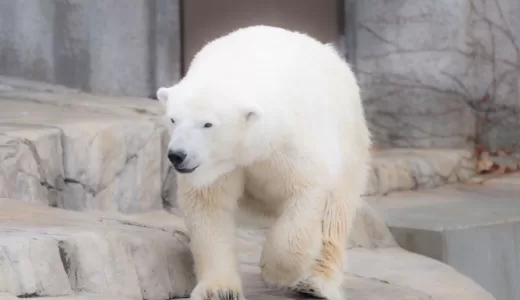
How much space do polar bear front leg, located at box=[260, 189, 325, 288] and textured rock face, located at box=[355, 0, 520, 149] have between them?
450cm

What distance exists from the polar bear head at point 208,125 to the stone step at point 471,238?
94.0 inches

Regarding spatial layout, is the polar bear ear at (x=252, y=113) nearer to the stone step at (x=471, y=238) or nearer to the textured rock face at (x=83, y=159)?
the textured rock face at (x=83, y=159)

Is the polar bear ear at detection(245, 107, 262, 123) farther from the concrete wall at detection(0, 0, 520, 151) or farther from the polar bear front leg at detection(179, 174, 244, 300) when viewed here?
the concrete wall at detection(0, 0, 520, 151)

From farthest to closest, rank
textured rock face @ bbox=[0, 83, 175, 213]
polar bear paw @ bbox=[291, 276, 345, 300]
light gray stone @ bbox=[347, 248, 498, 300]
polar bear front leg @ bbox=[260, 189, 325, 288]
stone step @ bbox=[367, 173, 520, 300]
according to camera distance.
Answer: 1. stone step @ bbox=[367, 173, 520, 300]
2. light gray stone @ bbox=[347, 248, 498, 300]
3. textured rock face @ bbox=[0, 83, 175, 213]
4. polar bear paw @ bbox=[291, 276, 345, 300]
5. polar bear front leg @ bbox=[260, 189, 325, 288]

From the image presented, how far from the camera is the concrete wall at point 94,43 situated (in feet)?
19.3

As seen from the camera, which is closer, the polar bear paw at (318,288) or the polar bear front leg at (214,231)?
the polar bear front leg at (214,231)

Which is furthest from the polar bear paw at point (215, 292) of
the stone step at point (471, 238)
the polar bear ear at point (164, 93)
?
the stone step at point (471, 238)

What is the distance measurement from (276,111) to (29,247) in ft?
2.93

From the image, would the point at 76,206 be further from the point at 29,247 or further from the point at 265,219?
the point at 29,247

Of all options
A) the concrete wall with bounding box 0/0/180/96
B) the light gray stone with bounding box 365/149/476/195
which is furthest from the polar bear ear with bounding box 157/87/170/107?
the light gray stone with bounding box 365/149/476/195

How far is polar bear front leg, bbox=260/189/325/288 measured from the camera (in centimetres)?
303

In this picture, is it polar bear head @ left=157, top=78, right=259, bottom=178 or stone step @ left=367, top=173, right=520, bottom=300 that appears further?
stone step @ left=367, top=173, right=520, bottom=300

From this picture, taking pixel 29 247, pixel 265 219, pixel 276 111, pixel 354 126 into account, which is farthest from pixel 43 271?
pixel 354 126

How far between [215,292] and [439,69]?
4.90m
